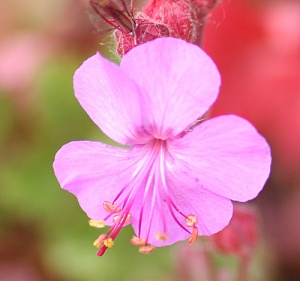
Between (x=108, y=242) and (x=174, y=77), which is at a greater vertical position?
(x=174, y=77)

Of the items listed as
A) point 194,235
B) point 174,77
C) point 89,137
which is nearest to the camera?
point 174,77

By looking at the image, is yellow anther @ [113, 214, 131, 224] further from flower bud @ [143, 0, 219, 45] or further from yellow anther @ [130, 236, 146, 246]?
flower bud @ [143, 0, 219, 45]

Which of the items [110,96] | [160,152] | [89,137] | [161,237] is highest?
[110,96]

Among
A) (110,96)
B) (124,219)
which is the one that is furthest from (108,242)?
(110,96)

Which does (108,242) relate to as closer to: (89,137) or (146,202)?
(146,202)

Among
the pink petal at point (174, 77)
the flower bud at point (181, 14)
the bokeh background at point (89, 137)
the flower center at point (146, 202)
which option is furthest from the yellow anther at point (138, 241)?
the bokeh background at point (89, 137)

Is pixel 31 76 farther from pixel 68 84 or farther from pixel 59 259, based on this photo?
pixel 59 259
